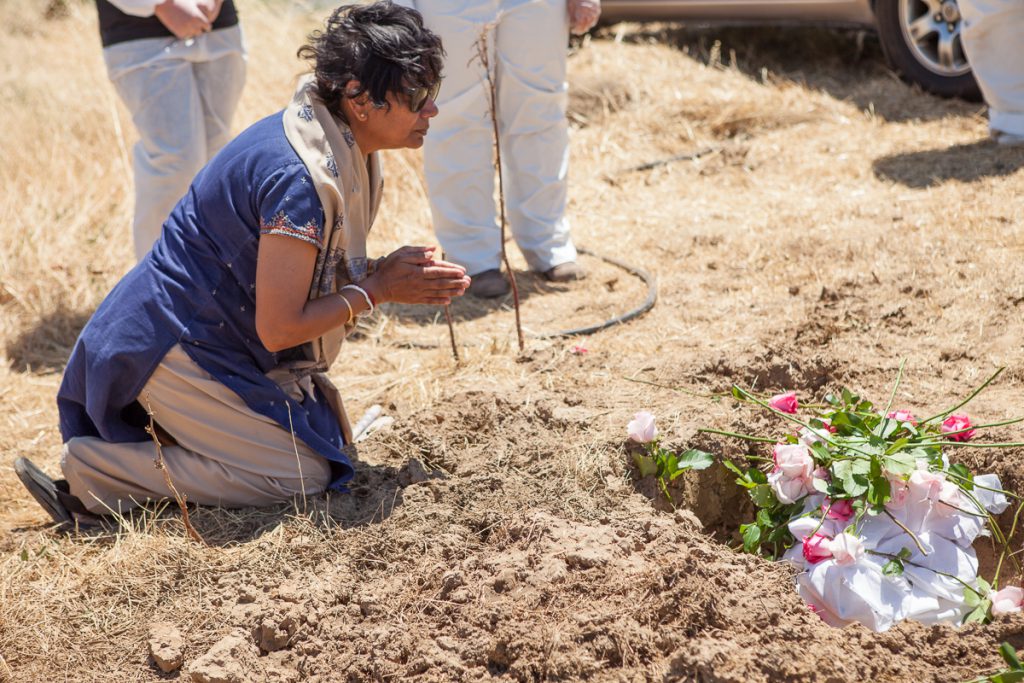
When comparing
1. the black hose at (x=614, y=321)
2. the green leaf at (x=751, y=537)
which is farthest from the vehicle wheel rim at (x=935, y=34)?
the green leaf at (x=751, y=537)

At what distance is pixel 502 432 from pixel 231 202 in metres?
0.98

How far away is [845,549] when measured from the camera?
2402 mm

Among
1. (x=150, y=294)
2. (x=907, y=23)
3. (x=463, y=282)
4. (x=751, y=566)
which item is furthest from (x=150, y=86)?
(x=907, y=23)

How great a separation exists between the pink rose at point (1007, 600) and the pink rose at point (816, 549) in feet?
1.19

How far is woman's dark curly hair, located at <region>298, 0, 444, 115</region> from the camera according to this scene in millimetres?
2617

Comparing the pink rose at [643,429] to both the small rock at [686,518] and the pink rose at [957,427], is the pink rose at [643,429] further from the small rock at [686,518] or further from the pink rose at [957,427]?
the pink rose at [957,427]

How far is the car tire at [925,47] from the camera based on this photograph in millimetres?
5969

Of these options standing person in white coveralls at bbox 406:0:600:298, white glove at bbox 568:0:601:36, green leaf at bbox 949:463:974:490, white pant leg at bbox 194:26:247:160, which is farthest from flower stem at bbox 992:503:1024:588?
white pant leg at bbox 194:26:247:160

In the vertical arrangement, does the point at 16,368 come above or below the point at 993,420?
below

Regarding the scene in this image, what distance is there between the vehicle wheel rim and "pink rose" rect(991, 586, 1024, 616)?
429 cm

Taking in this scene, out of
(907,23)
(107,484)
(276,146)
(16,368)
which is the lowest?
(16,368)

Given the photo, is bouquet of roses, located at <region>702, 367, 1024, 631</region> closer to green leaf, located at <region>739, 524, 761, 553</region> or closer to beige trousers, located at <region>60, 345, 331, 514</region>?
green leaf, located at <region>739, 524, 761, 553</region>

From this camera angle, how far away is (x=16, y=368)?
4.48 m

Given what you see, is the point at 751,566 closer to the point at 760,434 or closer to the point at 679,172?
the point at 760,434
